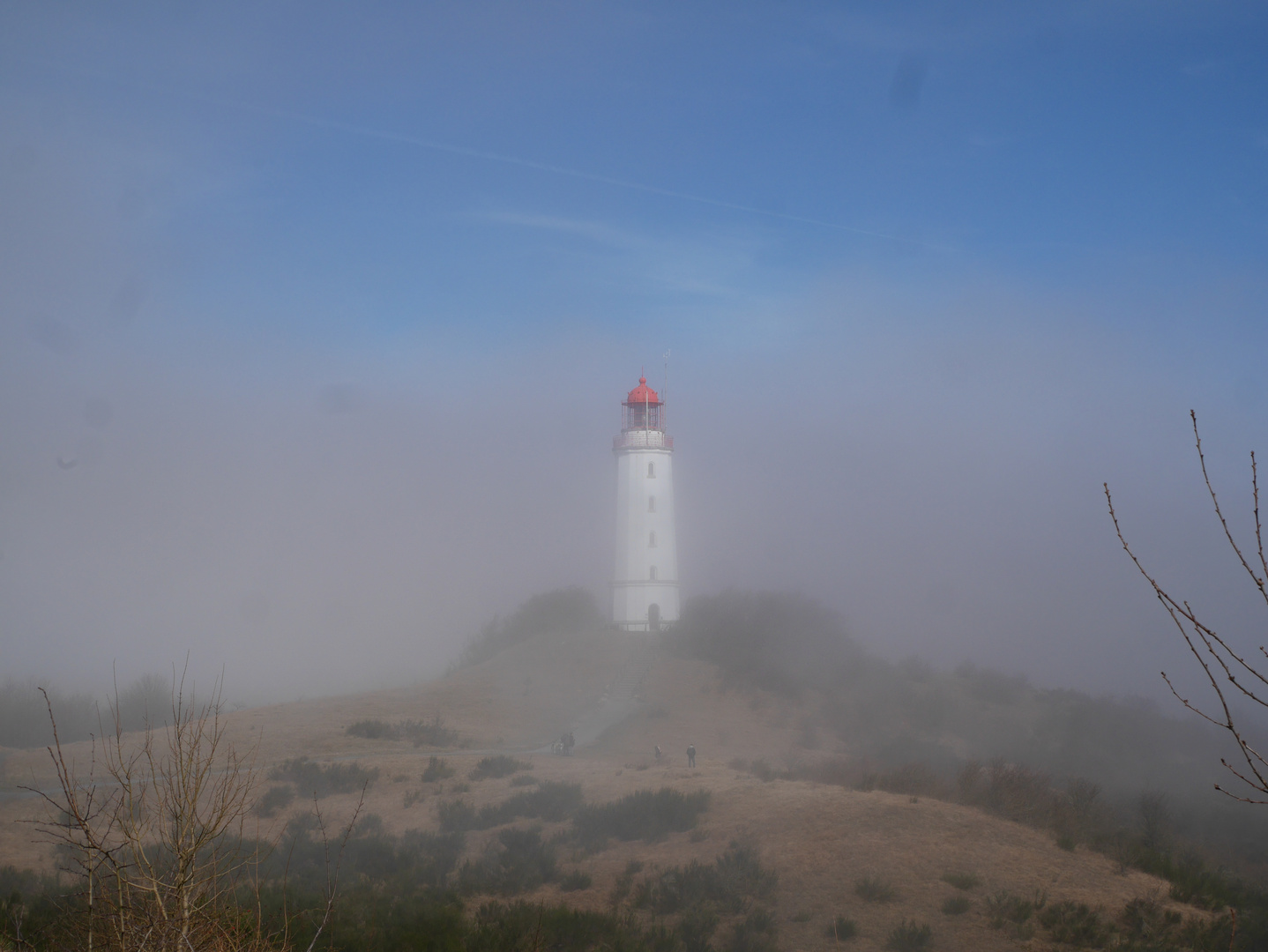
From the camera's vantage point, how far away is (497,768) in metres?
23.8

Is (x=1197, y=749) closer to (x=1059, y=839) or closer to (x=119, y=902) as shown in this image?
(x=1059, y=839)

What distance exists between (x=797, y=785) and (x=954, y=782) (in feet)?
13.4

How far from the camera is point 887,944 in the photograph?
39.3 ft

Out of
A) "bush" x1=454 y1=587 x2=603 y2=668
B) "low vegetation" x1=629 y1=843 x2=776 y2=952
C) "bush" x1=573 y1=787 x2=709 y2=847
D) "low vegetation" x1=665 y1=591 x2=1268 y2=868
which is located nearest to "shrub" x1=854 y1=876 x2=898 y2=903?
"low vegetation" x1=629 y1=843 x2=776 y2=952

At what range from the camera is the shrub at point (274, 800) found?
19516 mm

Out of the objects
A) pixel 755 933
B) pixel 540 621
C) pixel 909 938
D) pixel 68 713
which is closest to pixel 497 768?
pixel 755 933

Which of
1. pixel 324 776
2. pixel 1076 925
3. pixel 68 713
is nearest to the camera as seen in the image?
pixel 1076 925

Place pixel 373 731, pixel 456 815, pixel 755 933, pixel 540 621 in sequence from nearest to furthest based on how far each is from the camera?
pixel 755 933 → pixel 456 815 → pixel 373 731 → pixel 540 621

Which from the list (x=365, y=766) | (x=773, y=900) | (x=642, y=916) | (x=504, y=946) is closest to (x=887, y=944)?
(x=773, y=900)

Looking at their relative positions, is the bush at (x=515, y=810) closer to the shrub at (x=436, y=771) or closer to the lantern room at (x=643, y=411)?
the shrub at (x=436, y=771)

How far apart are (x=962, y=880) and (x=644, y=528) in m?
30.9

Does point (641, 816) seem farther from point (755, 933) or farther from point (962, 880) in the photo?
point (962, 880)

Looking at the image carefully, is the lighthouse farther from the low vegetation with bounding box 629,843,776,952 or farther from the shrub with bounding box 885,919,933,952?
the shrub with bounding box 885,919,933,952

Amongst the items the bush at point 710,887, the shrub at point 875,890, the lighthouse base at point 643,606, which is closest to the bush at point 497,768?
the bush at point 710,887
